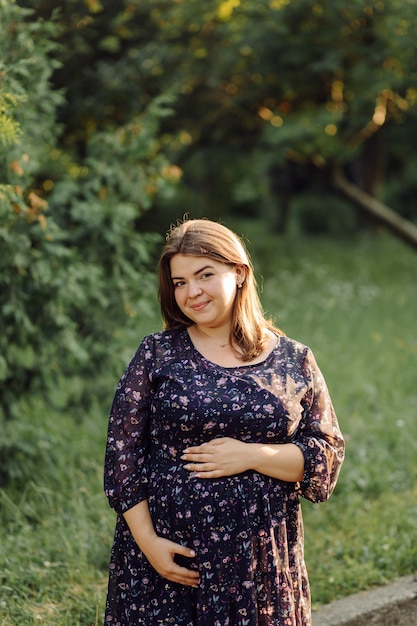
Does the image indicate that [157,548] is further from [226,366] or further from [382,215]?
[382,215]

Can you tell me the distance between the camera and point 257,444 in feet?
8.05

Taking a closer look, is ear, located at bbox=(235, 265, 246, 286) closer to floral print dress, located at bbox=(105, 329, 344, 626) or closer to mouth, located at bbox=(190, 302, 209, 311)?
mouth, located at bbox=(190, 302, 209, 311)

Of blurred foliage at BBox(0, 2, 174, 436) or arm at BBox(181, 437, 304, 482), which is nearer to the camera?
arm at BBox(181, 437, 304, 482)

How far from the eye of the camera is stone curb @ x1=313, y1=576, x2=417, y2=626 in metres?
3.40

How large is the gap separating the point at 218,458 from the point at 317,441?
13.0 inches

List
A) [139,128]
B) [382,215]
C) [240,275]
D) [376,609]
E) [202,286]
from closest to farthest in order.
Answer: [202,286]
[240,275]
[376,609]
[139,128]
[382,215]

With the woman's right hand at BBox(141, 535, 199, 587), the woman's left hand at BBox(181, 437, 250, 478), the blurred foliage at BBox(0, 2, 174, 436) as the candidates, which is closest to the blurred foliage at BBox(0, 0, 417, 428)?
the blurred foliage at BBox(0, 2, 174, 436)

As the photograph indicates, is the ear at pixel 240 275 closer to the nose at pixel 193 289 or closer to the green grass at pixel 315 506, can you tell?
the nose at pixel 193 289

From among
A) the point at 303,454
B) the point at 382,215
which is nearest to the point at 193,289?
the point at 303,454

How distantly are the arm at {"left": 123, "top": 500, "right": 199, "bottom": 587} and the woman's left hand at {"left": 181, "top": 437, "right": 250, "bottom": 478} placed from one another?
20cm

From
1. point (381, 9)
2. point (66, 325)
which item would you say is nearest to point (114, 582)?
point (66, 325)

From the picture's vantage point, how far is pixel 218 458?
2412mm

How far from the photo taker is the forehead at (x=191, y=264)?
98.5 inches

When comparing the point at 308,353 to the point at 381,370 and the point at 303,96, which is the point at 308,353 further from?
the point at 303,96
